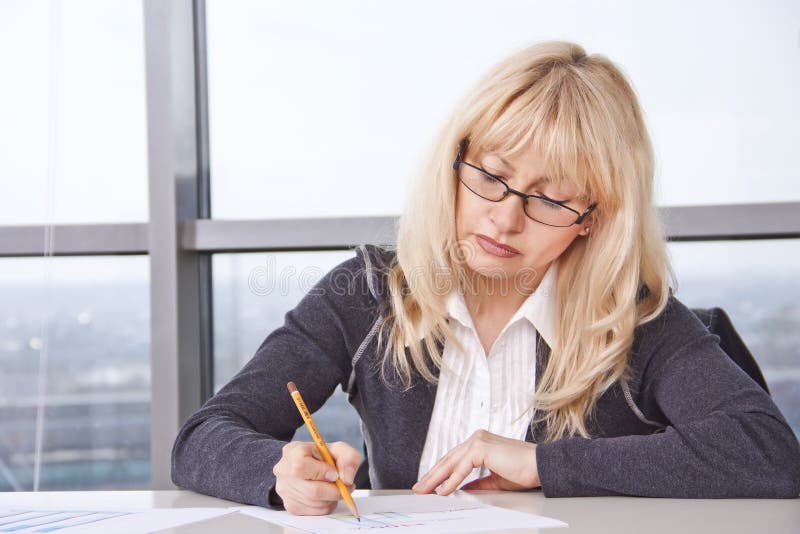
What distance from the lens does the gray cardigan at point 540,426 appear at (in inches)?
43.4

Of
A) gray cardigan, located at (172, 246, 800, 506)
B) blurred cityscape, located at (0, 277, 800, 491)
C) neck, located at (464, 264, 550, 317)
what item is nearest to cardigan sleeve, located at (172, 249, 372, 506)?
gray cardigan, located at (172, 246, 800, 506)

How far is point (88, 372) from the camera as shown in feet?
7.76

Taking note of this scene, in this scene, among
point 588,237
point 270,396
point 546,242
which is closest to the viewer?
point 270,396

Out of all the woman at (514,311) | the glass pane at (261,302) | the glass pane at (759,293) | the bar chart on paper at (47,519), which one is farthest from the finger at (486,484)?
the glass pane at (759,293)

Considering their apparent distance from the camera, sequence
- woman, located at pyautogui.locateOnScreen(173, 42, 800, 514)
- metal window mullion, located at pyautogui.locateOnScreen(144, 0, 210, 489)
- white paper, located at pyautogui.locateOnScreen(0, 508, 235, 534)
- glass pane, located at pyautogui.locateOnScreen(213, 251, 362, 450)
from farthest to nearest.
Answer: glass pane, located at pyautogui.locateOnScreen(213, 251, 362, 450), metal window mullion, located at pyautogui.locateOnScreen(144, 0, 210, 489), woman, located at pyautogui.locateOnScreen(173, 42, 800, 514), white paper, located at pyautogui.locateOnScreen(0, 508, 235, 534)

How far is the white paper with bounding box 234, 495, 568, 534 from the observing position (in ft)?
2.92

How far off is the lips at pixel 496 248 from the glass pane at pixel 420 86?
828mm

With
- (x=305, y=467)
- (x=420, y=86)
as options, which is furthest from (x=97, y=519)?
(x=420, y=86)

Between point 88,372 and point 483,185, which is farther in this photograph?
point 88,372

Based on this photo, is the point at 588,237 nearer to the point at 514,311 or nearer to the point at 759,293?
the point at 514,311

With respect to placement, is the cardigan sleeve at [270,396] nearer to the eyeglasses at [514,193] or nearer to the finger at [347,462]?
the finger at [347,462]

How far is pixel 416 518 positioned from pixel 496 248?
0.58 meters

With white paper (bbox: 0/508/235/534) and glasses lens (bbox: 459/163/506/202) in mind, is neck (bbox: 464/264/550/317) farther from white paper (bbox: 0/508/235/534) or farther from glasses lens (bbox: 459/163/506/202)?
white paper (bbox: 0/508/235/534)

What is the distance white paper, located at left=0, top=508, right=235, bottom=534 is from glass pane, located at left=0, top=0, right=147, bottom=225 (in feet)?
4.68
